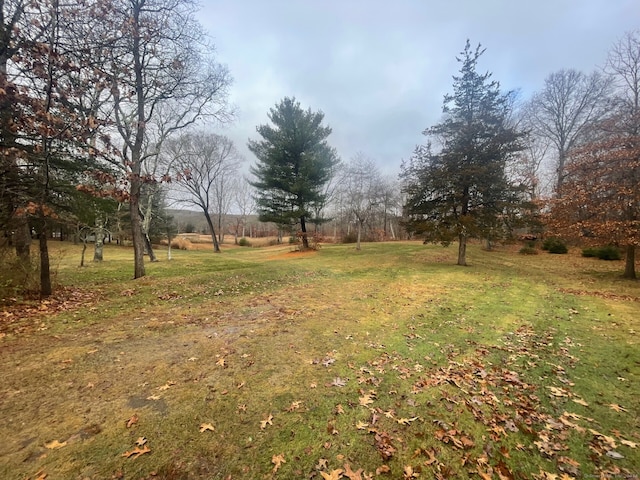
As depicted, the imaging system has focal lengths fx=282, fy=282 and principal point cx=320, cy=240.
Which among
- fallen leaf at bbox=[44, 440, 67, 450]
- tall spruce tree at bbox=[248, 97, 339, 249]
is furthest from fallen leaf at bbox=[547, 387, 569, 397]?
tall spruce tree at bbox=[248, 97, 339, 249]

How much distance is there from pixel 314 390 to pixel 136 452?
193cm

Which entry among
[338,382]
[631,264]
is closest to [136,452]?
[338,382]

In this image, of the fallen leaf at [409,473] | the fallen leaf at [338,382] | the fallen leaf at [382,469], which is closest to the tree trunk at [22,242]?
the fallen leaf at [338,382]

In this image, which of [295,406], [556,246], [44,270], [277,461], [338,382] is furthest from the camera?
[556,246]

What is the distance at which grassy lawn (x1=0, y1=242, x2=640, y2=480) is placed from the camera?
2576 millimetres

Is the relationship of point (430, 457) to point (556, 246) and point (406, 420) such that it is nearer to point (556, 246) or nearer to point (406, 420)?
point (406, 420)

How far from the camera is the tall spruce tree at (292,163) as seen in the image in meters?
21.2

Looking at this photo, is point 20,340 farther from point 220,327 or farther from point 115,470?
point 115,470

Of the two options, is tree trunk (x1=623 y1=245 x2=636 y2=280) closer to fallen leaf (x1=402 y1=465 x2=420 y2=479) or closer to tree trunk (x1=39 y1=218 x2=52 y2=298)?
fallen leaf (x1=402 y1=465 x2=420 y2=479)

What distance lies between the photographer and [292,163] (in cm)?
2183

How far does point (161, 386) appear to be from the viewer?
11.8 ft

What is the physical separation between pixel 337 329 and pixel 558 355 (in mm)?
3842

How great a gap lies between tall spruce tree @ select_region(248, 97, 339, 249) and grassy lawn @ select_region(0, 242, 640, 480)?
48.5ft

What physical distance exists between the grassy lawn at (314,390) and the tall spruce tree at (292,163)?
14.8 m
